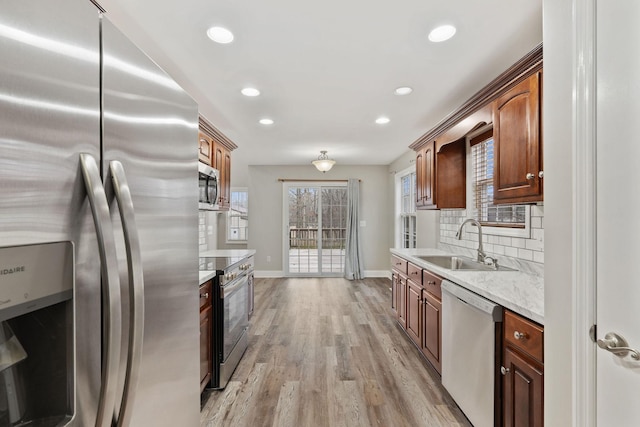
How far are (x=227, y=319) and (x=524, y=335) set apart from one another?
77.0 inches

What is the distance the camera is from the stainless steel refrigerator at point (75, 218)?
0.47m

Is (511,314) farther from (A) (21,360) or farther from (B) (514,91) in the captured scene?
(A) (21,360)

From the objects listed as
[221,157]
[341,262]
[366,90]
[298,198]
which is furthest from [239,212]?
[366,90]

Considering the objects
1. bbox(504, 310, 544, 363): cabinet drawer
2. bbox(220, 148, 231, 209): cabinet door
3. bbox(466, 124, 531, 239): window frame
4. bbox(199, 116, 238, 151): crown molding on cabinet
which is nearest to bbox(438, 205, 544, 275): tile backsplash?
A: bbox(466, 124, 531, 239): window frame

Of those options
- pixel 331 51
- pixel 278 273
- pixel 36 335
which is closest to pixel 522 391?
pixel 36 335

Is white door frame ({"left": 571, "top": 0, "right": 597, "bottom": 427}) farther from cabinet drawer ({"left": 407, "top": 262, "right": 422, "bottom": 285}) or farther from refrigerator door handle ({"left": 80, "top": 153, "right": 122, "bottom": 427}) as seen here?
cabinet drawer ({"left": 407, "top": 262, "right": 422, "bottom": 285})

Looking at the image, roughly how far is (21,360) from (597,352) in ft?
4.67

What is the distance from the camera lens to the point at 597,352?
93 centimetres

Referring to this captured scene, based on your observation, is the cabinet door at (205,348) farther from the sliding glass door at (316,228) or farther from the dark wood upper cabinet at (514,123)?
the sliding glass door at (316,228)

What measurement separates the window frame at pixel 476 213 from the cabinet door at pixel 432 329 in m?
0.84

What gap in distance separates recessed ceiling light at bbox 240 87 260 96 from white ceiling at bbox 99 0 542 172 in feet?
0.17

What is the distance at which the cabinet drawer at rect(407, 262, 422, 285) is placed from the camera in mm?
2875

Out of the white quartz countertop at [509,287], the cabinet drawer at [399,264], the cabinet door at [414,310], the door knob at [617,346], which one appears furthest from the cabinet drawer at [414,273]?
the door knob at [617,346]

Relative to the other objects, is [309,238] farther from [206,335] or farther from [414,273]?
[206,335]
